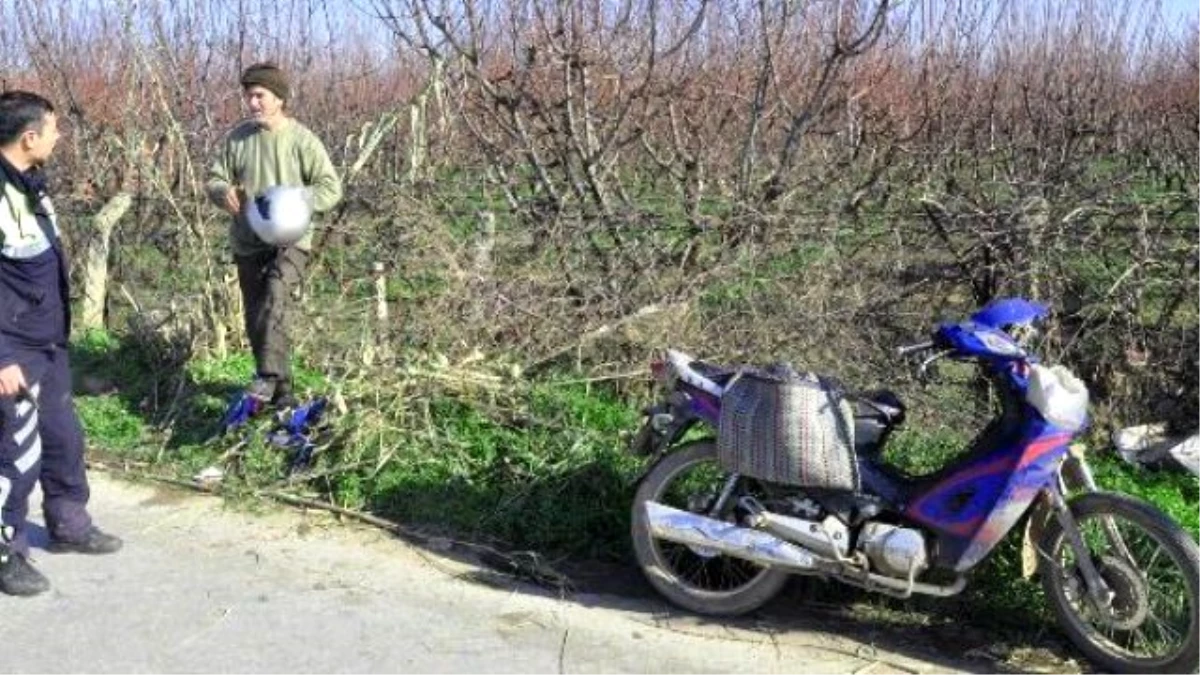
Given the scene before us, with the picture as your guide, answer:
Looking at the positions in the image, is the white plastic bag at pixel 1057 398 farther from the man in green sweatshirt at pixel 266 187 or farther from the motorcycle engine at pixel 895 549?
the man in green sweatshirt at pixel 266 187

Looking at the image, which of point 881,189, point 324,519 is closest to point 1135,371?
point 881,189

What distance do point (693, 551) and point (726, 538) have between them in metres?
0.27

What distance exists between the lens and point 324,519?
5.35 metres

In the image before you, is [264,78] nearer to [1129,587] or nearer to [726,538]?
[726,538]

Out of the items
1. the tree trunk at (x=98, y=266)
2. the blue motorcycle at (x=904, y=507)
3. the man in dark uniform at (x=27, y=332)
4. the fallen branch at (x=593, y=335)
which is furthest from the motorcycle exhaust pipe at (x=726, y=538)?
the tree trunk at (x=98, y=266)

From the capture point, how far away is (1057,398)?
152 inches

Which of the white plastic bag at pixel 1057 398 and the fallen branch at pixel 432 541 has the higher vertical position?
the white plastic bag at pixel 1057 398

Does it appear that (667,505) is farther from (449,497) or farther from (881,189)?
(881,189)

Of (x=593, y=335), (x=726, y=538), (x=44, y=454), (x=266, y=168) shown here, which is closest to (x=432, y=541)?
(x=726, y=538)

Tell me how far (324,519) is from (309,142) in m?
1.90

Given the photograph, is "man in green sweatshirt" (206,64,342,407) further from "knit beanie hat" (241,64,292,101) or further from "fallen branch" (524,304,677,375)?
"fallen branch" (524,304,677,375)

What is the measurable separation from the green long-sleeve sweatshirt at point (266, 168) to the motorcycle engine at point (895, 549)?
3.17m

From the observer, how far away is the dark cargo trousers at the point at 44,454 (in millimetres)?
4582

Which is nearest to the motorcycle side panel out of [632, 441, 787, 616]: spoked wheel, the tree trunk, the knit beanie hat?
[632, 441, 787, 616]: spoked wheel
